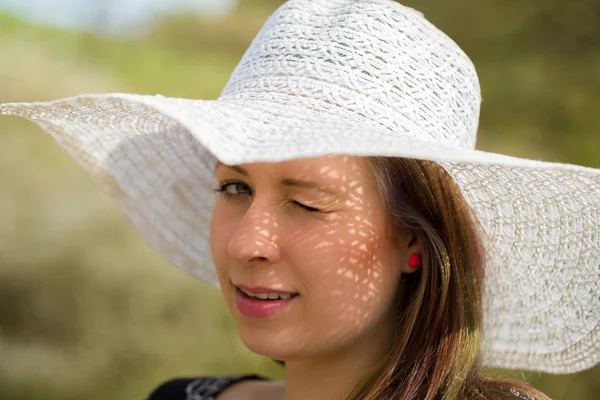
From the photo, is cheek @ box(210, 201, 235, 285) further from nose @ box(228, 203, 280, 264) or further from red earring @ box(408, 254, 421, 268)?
red earring @ box(408, 254, 421, 268)

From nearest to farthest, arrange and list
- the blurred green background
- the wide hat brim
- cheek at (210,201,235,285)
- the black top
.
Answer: the wide hat brim < cheek at (210,201,235,285) < the black top < the blurred green background

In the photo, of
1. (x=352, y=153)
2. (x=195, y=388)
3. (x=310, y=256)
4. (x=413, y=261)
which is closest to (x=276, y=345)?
(x=310, y=256)

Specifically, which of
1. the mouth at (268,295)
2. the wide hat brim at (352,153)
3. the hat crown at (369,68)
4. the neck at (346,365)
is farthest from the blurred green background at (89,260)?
the mouth at (268,295)

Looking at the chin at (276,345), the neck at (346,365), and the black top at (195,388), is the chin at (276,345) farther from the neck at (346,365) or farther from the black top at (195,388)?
the black top at (195,388)

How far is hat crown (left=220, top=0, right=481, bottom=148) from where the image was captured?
1270 mm

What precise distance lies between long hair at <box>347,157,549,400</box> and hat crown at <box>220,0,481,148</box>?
0.33 ft

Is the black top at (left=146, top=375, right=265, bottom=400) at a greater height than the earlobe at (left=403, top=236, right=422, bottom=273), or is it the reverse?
the earlobe at (left=403, top=236, right=422, bottom=273)

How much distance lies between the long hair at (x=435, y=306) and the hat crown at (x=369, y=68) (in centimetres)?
10

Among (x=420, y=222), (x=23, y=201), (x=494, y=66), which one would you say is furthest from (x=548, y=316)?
(x=23, y=201)

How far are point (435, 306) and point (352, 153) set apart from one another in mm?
492

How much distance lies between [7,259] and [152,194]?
47.6 inches

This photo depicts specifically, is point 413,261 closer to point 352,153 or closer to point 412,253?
point 412,253

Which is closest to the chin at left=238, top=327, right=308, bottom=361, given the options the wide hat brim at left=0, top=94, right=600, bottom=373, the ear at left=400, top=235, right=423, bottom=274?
the ear at left=400, top=235, right=423, bottom=274

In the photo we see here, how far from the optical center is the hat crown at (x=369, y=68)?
4.17 ft
